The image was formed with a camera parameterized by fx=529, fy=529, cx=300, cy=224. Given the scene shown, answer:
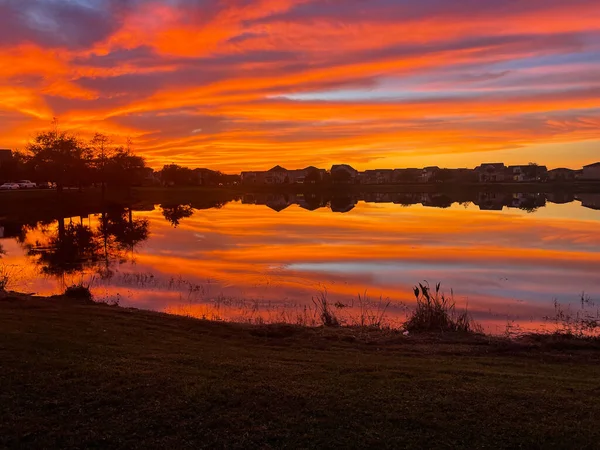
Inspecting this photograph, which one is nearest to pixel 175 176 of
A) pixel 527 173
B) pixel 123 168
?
pixel 123 168

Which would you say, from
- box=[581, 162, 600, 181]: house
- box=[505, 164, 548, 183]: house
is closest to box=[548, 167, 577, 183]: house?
box=[505, 164, 548, 183]: house

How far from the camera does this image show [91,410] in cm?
680

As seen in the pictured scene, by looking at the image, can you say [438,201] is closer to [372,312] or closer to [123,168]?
[123,168]

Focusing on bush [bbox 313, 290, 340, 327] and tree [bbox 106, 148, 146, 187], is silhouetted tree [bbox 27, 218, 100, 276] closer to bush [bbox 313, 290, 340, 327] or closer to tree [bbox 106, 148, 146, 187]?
bush [bbox 313, 290, 340, 327]

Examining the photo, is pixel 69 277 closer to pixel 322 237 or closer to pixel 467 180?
pixel 322 237

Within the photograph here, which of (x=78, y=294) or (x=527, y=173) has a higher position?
(x=527, y=173)

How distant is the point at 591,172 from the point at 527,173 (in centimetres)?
1977

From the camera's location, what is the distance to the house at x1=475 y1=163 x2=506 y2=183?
17454 centimetres

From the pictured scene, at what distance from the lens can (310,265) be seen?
25.8m

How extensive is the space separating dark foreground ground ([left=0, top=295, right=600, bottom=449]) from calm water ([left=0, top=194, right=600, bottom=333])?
235 inches

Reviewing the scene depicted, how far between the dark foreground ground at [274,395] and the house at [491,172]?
16964 centimetres

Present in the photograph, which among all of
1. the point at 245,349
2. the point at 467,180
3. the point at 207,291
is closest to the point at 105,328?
the point at 245,349

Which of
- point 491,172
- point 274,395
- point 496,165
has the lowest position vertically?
point 274,395

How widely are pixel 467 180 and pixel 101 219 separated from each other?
12341 centimetres
